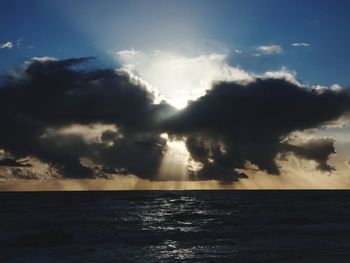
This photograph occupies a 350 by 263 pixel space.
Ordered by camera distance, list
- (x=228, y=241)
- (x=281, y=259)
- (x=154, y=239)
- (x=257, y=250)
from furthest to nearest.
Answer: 1. (x=154, y=239)
2. (x=228, y=241)
3. (x=257, y=250)
4. (x=281, y=259)

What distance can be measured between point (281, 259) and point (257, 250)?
5975 mm

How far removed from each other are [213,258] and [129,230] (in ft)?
99.2

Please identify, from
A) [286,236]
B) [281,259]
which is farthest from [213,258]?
[286,236]

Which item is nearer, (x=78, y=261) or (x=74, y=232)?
(x=78, y=261)

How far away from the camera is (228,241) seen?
153 ft

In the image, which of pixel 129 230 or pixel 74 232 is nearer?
pixel 74 232

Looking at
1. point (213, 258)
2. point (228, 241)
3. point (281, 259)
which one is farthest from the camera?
point (228, 241)

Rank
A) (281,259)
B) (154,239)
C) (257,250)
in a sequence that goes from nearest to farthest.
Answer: (281,259)
(257,250)
(154,239)

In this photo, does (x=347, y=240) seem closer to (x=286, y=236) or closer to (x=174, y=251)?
(x=286, y=236)

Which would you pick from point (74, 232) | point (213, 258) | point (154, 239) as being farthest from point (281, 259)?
point (74, 232)

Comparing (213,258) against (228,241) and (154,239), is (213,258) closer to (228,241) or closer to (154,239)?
(228,241)

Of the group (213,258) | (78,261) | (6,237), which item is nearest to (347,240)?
(213,258)

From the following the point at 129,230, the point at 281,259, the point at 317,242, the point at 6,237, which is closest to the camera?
the point at 281,259

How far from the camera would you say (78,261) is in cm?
3522
